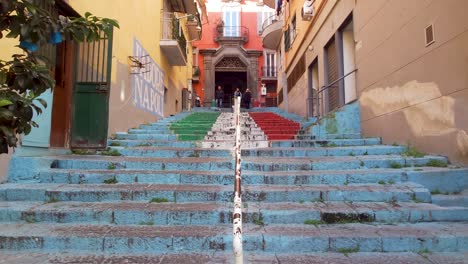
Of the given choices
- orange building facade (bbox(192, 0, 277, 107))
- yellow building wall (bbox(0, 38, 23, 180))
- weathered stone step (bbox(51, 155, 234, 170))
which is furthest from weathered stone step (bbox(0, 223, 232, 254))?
orange building facade (bbox(192, 0, 277, 107))

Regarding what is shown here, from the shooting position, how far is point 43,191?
189 inches

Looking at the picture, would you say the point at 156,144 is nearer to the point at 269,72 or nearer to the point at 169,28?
the point at 169,28

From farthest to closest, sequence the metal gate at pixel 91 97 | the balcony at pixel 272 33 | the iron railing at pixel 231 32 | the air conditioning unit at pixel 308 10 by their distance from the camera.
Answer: the iron railing at pixel 231 32, the balcony at pixel 272 33, the air conditioning unit at pixel 308 10, the metal gate at pixel 91 97

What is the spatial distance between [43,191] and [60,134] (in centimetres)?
281

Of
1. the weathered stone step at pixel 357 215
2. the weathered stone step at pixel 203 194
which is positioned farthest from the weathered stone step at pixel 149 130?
the weathered stone step at pixel 357 215

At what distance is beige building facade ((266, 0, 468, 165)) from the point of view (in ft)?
16.6

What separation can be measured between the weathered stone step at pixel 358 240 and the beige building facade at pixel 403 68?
1860mm

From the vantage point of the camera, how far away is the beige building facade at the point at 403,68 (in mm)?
5070

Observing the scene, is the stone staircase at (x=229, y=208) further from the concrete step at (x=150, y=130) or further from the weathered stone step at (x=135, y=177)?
the concrete step at (x=150, y=130)

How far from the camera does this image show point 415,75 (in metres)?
6.11

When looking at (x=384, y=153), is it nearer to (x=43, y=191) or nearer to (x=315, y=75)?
(x=43, y=191)

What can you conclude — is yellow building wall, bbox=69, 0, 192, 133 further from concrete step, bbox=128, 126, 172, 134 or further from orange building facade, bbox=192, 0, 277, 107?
orange building facade, bbox=192, 0, 277, 107

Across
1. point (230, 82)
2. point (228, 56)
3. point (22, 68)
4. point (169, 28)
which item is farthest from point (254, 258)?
point (230, 82)

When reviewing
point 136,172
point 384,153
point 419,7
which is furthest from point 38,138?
point 419,7
